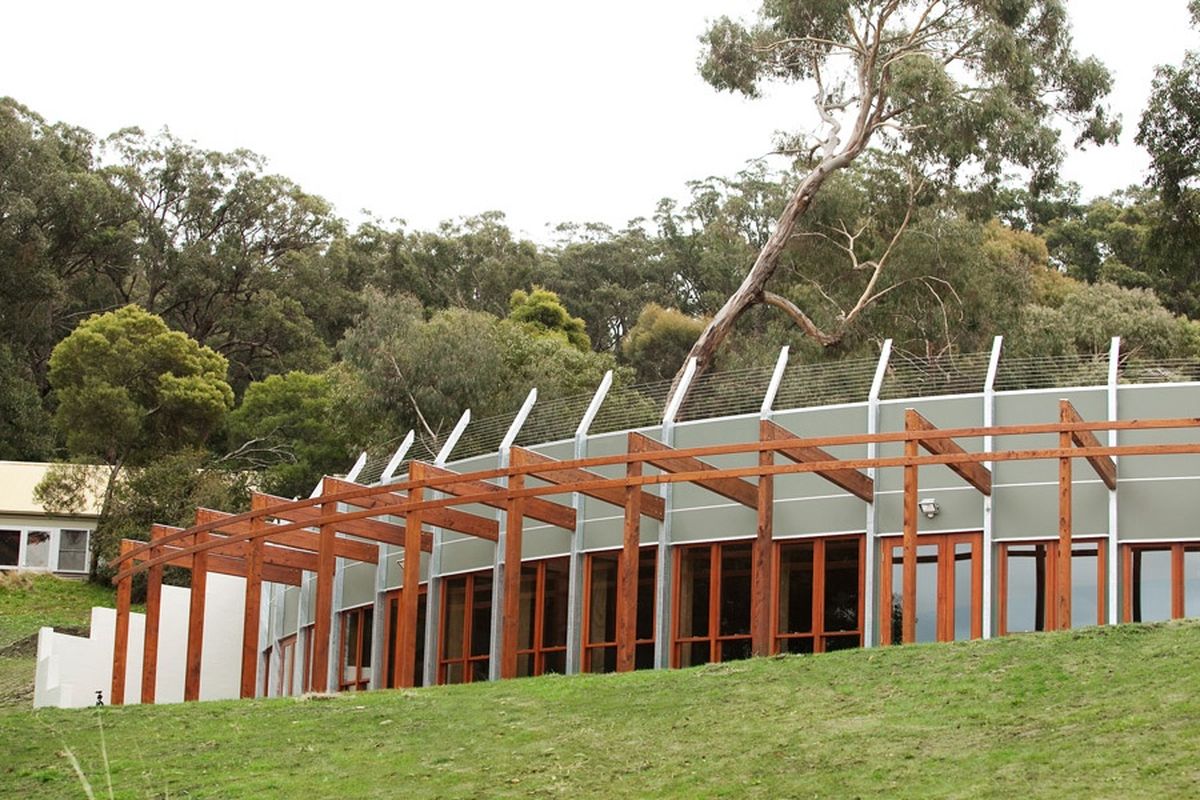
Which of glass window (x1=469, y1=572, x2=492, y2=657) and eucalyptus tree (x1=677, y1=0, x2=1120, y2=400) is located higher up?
eucalyptus tree (x1=677, y1=0, x2=1120, y2=400)

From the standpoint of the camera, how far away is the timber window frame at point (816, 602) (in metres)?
21.3

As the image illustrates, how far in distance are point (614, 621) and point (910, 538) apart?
5330 mm

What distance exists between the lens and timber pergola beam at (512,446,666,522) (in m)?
21.1

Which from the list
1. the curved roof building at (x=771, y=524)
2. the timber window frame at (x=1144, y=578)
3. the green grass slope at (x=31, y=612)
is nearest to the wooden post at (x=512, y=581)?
the curved roof building at (x=771, y=524)

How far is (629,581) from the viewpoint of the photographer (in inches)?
795

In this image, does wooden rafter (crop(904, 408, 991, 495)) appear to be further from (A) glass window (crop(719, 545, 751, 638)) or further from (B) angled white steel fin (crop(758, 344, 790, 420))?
(A) glass window (crop(719, 545, 751, 638))

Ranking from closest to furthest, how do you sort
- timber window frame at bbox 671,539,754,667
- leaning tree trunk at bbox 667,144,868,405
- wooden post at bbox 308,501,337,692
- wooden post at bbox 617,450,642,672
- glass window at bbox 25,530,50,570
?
wooden post at bbox 617,450,642,672 < timber window frame at bbox 671,539,754,667 < wooden post at bbox 308,501,337,692 < leaning tree trunk at bbox 667,144,868,405 < glass window at bbox 25,530,50,570

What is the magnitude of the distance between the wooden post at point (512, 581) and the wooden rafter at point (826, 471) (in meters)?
3.27

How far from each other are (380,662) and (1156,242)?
55.2 ft

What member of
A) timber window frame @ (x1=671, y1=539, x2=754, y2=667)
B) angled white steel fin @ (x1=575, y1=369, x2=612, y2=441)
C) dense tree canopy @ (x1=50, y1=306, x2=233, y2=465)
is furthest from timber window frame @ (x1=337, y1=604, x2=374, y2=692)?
dense tree canopy @ (x1=50, y1=306, x2=233, y2=465)

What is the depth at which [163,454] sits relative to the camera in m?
49.2

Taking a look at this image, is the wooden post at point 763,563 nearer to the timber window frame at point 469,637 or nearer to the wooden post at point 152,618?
the timber window frame at point 469,637

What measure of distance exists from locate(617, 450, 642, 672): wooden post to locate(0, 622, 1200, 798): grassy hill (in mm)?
1781

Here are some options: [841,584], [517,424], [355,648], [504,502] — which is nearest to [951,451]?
[841,584]
